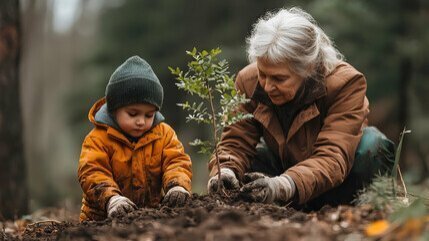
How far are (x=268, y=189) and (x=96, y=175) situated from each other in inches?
41.3

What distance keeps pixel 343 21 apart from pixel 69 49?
15131 millimetres

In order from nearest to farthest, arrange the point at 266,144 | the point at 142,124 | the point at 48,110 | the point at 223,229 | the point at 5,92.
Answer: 1. the point at 223,229
2. the point at 142,124
3. the point at 266,144
4. the point at 5,92
5. the point at 48,110

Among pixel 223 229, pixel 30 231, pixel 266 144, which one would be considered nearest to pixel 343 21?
pixel 266 144

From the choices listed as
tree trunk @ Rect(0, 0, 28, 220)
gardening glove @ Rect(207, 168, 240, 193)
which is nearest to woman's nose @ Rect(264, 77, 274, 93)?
gardening glove @ Rect(207, 168, 240, 193)

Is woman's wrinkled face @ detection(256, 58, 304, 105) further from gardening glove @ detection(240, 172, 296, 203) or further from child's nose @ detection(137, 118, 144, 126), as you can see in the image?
child's nose @ detection(137, 118, 144, 126)

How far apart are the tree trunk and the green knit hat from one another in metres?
1.68

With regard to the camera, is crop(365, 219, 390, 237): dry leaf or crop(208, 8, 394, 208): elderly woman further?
crop(208, 8, 394, 208): elderly woman

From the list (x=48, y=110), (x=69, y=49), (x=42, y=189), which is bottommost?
(x=42, y=189)

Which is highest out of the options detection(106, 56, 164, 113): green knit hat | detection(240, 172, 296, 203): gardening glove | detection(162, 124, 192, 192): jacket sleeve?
detection(106, 56, 164, 113): green knit hat

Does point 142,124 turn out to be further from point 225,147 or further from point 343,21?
point 343,21

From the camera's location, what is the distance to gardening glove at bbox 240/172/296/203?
3.04m

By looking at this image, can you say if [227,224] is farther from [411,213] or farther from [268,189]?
[268,189]

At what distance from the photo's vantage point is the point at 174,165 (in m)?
3.55

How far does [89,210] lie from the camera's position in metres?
3.57
